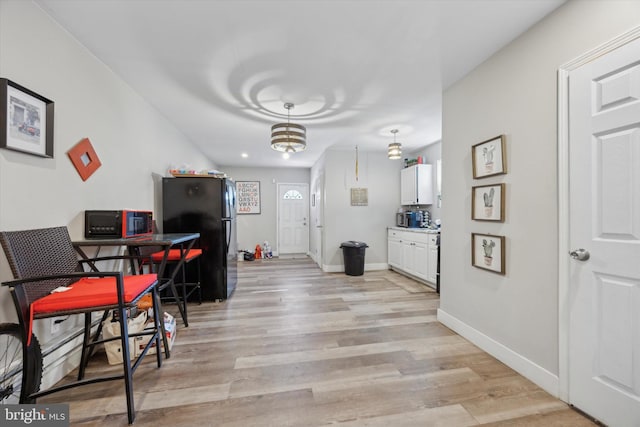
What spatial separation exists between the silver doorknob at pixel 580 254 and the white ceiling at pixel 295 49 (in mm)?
1491

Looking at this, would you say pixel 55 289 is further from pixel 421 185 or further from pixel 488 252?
pixel 421 185

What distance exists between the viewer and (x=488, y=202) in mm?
2096

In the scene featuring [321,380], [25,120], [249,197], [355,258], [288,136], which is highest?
[288,136]

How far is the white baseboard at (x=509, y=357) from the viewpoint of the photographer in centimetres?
165

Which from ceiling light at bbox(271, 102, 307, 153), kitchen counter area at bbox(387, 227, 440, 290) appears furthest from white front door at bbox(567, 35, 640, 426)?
kitchen counter area at bbox(387, 227, 440, 290)

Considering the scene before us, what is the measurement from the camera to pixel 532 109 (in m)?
1.76

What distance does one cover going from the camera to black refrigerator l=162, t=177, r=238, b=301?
3318 millimetres

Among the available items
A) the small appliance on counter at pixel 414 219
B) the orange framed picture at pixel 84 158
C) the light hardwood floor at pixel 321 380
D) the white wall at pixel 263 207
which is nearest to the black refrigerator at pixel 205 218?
the light hardwood floor at pixel 321 380

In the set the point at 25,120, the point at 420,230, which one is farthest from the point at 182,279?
the point at 420,230

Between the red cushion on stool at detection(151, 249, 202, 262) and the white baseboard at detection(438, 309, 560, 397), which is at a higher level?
the red cushion on stool at detection(151, 249, 202, 262)

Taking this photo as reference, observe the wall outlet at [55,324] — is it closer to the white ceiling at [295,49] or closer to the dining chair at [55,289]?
the dining chair at [55,289]

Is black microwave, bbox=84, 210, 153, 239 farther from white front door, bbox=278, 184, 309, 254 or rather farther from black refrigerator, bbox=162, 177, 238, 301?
white front door, bbox=278, 184, 309, 254

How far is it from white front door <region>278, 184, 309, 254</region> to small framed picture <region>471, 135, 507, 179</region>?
17.3 feet

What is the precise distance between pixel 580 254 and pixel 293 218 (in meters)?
6.08
